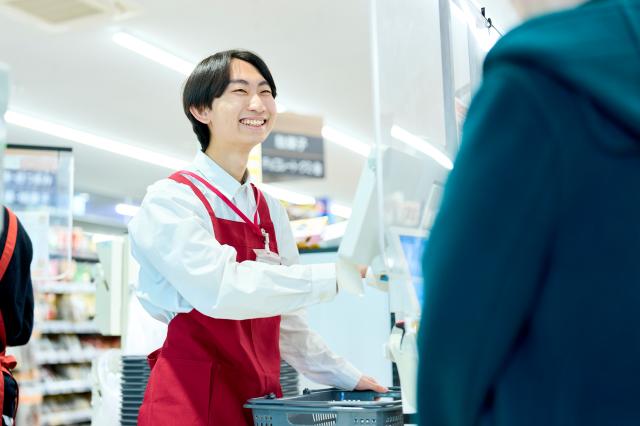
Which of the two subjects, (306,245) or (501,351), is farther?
(306,245)

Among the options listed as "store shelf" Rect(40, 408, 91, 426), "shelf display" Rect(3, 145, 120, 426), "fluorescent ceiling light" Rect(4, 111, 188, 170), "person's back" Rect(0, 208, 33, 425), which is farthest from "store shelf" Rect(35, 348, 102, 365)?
"person's back" Rect(0, 208, 33, 425)

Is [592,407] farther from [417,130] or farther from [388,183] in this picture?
[417,130]

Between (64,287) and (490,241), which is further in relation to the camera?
(64,287)

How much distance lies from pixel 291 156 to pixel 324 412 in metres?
6.82

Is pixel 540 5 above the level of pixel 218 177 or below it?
below

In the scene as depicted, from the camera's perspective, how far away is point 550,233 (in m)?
0.65

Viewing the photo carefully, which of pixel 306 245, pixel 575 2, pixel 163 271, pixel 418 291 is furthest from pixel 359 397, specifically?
pixel 306 245

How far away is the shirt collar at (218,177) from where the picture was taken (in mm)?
2068

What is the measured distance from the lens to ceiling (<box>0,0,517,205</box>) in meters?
7.15

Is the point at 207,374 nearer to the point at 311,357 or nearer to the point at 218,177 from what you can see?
the point at 311,357

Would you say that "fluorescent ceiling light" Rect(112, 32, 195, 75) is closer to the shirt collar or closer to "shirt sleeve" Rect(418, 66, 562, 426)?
the shirt collar

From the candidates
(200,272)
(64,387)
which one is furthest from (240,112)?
(64,387)

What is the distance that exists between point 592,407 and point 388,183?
2.11 feet

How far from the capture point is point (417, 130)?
135 centimetres
